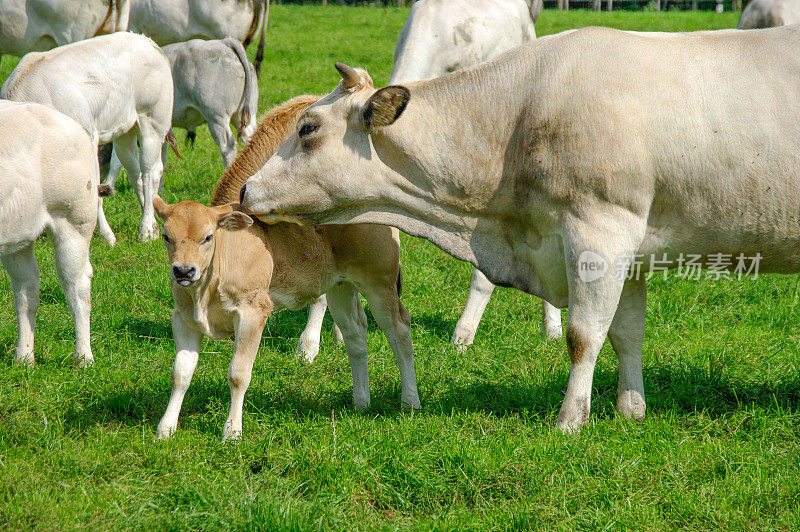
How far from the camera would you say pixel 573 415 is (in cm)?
525

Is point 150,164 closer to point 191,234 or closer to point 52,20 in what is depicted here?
point 52,20

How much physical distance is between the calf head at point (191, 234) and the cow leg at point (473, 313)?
266cm

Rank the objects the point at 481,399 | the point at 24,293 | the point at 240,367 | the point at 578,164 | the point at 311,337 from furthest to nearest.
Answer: the point at 311,337 → the point at 24,293 → the point at 481,399 → the point at 240,367 → the point at 578,164

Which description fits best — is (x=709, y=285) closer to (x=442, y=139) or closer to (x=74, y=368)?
(x=442, y=139)

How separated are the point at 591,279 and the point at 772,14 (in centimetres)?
1004

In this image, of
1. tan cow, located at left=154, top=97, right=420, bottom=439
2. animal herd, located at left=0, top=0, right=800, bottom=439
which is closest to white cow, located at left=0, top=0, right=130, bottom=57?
animal herd, located at left=0, top=0, right=800, bottom=439

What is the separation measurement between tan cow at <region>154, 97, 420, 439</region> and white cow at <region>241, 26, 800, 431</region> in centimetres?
31

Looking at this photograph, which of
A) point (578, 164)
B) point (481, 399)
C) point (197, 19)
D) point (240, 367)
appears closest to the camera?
point (578, 164)

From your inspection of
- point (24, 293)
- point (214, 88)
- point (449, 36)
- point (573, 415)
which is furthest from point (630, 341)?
point (214, 88)

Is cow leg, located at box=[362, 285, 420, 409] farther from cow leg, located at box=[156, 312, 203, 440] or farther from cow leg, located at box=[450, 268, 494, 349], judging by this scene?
cow leg, located at box=[450, 268, 494, 349]

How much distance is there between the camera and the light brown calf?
5234 mm

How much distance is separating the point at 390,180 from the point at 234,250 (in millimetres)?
1094

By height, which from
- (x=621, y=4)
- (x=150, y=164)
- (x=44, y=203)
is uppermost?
(x=44, y=203)

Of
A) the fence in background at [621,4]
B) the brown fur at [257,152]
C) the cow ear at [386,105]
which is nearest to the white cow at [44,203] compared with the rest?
the brown fur at [257,152]
